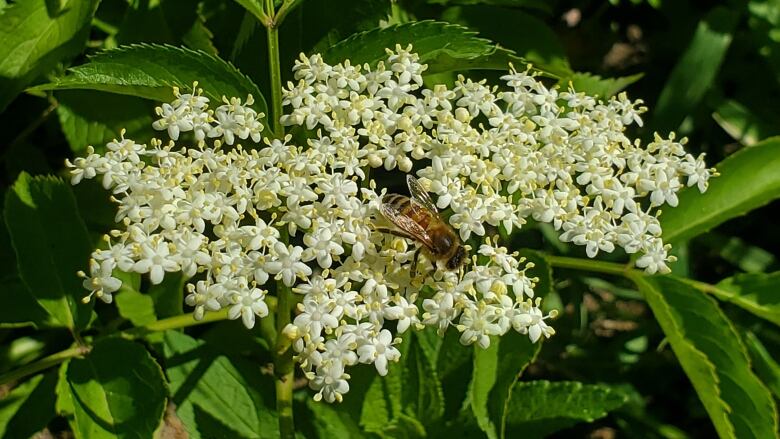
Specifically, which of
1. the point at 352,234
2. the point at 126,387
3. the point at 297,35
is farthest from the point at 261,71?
the point at 126,387

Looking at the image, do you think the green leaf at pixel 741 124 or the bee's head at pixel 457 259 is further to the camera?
the green leaf at pixel 741 124

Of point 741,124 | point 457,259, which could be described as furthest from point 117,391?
point 741,124

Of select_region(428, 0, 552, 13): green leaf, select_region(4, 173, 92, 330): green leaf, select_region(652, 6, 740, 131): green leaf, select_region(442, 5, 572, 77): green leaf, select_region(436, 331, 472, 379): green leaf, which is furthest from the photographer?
select_region(652, 6, 740, 131): green leaf

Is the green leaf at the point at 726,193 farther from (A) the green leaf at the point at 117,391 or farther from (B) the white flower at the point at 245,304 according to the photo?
(A) the green leaf at the point at 117,391

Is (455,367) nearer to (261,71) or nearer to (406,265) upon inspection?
(406,265)

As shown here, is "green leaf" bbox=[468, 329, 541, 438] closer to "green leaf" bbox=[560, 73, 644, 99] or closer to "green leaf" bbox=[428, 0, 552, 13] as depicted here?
"green leaf" bbox=[560, 73, 644, 99]

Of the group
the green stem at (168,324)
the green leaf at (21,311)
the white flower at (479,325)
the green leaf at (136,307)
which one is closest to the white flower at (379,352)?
the white flower at (479,325)

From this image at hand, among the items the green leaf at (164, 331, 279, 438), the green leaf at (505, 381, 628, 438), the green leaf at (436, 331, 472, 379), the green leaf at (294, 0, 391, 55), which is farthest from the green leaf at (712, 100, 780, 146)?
the green leaf at (164, 331, 279, 438)
